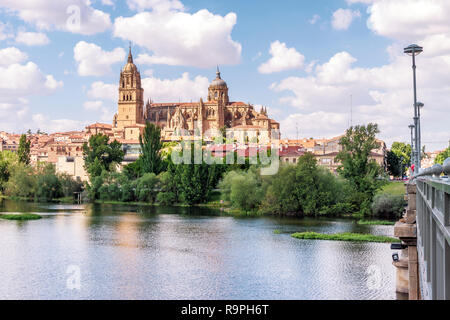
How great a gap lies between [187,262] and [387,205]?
21.1 metres

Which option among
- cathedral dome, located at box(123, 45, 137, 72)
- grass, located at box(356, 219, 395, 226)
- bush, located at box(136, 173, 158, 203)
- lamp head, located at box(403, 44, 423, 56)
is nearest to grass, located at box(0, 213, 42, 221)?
bush, located at box(136, 173, 158, 203)

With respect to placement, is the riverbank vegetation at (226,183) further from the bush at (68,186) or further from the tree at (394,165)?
the tree at (394,165)

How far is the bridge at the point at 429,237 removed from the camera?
14.0 feet

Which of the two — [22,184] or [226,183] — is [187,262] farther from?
[22,184]

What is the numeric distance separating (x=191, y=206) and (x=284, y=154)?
23185 millimetres

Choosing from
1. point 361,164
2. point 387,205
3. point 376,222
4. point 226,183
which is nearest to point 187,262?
point 376,222

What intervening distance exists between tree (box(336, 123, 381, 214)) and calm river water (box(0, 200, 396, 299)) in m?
7.04

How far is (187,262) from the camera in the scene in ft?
73.2

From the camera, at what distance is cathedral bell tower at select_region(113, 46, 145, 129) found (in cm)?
11731

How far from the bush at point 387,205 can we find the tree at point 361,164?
1.16m

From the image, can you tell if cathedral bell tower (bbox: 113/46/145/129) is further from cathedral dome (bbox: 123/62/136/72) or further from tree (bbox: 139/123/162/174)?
tree (bbox: 139/123/162/174)

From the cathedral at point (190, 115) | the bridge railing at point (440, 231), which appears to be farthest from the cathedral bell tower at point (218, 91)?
the bridge railing at point (440, 231)
